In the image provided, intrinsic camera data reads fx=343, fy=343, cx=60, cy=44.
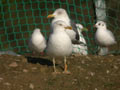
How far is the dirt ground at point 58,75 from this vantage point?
14.3ft

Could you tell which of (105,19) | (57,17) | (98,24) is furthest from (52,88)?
(105,19)

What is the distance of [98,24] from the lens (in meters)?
7.24

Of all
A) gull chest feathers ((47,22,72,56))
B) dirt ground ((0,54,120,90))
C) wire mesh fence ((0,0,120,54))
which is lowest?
dirt ground ((0,54,120,90))

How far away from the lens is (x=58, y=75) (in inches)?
188

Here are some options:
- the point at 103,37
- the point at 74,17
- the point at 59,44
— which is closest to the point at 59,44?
the point at 59,44

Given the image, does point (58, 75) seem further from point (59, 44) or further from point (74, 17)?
point (74, 17)

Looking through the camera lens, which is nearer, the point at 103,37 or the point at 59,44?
the point at 59,44

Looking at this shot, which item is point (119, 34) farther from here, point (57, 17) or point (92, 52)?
point (57, 17)

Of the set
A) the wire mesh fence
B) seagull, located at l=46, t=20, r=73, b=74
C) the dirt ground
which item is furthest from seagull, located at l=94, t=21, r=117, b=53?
seagull, located at l=46, t=20, r=73, b=74

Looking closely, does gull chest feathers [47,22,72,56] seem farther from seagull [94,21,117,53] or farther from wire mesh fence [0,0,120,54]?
Result: seagull [94,21,117,53]

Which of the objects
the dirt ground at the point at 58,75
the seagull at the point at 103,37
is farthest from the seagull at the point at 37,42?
the seagull at the point at 103,37

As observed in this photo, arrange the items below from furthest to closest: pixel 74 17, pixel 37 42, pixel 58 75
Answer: pixel 74 17 < pixel 37 42 < pixel 58 75

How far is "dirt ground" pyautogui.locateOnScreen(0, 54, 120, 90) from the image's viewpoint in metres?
4.36

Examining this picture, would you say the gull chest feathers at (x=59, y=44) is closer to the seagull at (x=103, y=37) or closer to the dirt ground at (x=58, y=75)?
the dirt ground at (x=58, y=75)
